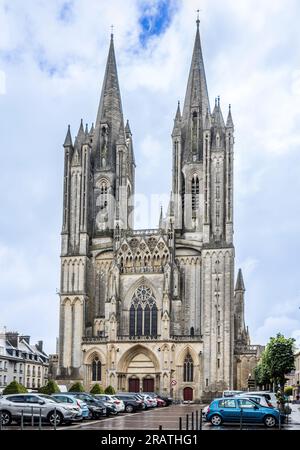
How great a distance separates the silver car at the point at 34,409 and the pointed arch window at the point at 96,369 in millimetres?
44667

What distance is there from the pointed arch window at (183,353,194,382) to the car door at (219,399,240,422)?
1689 inches

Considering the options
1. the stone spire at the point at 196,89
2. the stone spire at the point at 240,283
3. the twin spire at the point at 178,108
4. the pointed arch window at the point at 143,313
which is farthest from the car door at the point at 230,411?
the stone spire at the point at 240,283

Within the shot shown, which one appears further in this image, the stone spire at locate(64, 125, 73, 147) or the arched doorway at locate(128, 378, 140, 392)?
the stone spire at locate(64, 125, 73, 147)

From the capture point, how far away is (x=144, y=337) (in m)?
76.8

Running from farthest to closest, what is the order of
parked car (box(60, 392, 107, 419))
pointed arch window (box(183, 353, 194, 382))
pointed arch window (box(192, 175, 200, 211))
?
pointed arch window (box(192, 175, 200, 211)) < pointed arch window (box(183, 353, 194, 382)) < parked car (box(60, 392, 107, 419))

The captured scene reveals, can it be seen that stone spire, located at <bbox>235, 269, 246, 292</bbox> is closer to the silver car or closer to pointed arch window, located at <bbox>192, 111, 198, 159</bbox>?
pointed arch window, located at <bbox>192, 111, 198, 159</bbox>

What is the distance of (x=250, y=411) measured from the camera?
3278cm

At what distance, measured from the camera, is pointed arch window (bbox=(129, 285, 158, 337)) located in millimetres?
78312

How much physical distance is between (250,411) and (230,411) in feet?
3.07

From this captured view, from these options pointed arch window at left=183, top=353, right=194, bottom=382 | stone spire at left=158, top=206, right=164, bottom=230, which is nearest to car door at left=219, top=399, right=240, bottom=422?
pointed arch window at left=183, top=353, right=194, bottom=382

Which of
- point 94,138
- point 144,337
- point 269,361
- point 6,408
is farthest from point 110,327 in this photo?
point 6,408

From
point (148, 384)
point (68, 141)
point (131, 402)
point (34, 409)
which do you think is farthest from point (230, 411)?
point (68, 141)

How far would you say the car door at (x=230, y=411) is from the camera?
32938 mm

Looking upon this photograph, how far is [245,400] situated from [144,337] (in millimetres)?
44044
